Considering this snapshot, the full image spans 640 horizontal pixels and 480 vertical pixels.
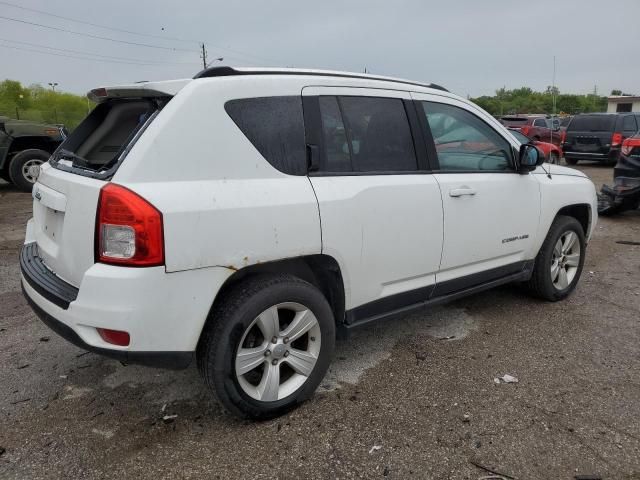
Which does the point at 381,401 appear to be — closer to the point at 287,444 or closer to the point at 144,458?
the point at 287,444

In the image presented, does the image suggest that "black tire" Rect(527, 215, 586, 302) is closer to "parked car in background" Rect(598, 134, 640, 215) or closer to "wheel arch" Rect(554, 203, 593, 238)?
"wheel arch" Rect(554, 203, 593, 238)

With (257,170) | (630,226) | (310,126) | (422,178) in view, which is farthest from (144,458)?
(630,226)

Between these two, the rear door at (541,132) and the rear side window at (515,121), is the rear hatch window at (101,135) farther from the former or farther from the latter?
the rear side window at (515,121)

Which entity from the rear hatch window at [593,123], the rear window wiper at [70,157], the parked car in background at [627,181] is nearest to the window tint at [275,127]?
the rear window wiper at [70,157]

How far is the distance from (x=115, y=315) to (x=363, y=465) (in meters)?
1.31

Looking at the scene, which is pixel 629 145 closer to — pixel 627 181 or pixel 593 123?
pixel 627 181

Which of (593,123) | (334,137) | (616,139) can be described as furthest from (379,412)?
(593,123)

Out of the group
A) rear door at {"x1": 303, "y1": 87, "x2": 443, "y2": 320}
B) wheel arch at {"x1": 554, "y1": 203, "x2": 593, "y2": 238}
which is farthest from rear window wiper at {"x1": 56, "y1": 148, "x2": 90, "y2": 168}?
wheel arch at {"x1": 554, "y1": 203, "x2": 593, "y2": 238}

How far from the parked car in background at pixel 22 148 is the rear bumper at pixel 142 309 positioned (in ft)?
27.7

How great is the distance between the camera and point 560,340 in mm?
3760

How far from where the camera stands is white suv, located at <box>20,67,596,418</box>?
90.0 inches

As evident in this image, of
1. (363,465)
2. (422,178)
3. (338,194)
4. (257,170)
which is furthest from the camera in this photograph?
(422,178)

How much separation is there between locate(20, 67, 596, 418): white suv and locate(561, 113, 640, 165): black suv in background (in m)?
13.9

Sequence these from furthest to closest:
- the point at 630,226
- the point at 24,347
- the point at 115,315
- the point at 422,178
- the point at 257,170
Result: 1. the point at 630,226
2. the point at 24,347
3. the point at 422,178
4. the point at 257,170
5. the point at 115,315
